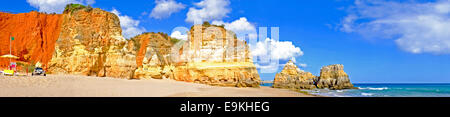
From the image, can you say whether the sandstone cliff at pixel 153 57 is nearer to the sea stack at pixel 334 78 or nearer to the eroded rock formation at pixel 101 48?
the eroded rock formation at pixel 101 48

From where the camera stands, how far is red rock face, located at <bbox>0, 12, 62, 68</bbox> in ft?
64.8

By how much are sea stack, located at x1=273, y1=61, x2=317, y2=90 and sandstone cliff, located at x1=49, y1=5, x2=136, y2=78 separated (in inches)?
1331

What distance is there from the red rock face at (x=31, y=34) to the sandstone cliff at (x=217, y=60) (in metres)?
11.1

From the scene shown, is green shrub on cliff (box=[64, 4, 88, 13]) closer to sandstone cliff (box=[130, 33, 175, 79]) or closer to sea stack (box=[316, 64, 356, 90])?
sandstone cliff (box=[130, 33, 175, 79])

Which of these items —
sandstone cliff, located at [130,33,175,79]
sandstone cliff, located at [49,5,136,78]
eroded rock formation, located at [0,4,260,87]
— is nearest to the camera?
sandstone cliff, located at [49,5,136,78]

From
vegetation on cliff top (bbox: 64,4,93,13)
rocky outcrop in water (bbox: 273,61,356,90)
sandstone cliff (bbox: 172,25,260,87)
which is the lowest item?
rocky outcrop in water (bbox: 273,61,356,90)

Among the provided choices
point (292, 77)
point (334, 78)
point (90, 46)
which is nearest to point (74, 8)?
point (90, 46)

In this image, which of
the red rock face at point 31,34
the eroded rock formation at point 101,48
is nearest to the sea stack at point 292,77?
the eroded rock formation at point 101,48

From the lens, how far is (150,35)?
3116cm

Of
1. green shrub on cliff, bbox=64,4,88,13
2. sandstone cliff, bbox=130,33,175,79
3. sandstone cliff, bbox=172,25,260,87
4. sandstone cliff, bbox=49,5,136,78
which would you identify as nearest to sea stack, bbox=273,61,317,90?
sandstone cliff, bbox=130,33,175,79

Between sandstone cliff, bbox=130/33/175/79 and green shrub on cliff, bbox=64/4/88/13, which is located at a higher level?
green shrub on cliff, bbox=64/4/88/13
